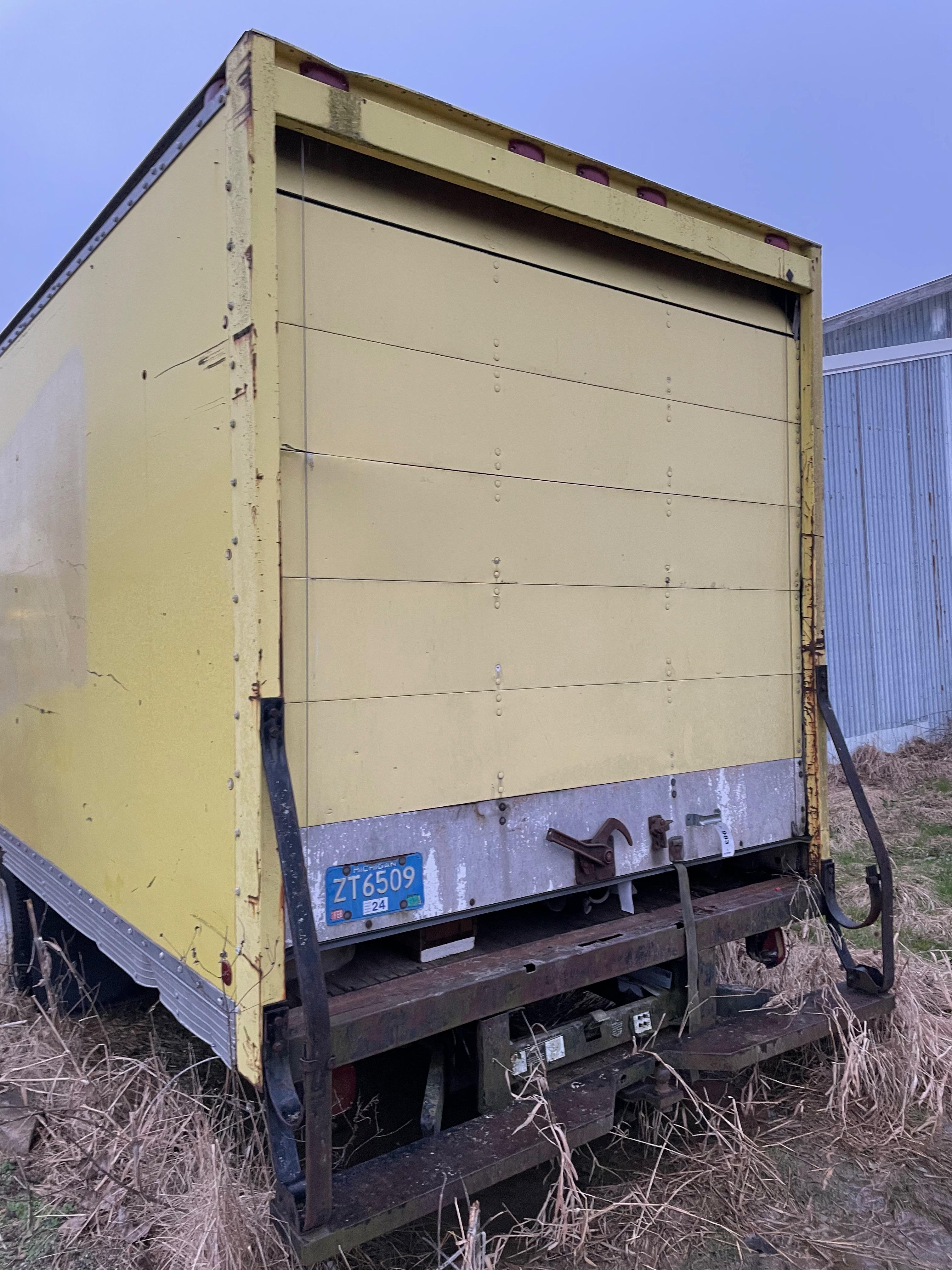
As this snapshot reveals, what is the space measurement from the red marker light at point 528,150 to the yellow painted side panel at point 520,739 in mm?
1615

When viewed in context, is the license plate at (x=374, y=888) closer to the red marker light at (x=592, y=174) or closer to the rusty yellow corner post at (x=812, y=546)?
the rusty yellow corner post at (x=812, y=546)

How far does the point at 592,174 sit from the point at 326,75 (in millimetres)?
943

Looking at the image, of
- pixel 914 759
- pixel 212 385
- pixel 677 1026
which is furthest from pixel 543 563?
pixel 914 759

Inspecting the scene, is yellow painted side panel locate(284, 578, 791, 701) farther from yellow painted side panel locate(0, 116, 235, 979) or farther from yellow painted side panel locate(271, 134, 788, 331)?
yellow painted side panel locate(271, 134, 788, 331)

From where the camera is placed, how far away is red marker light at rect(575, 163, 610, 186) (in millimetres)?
2836

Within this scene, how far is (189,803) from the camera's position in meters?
2.39

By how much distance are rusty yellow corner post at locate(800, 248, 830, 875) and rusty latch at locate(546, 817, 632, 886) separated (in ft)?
3.24

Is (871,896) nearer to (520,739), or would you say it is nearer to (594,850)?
(594,850)

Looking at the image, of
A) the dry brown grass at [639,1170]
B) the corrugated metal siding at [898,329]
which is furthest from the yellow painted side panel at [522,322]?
the corrugated metal siding at [898,329]

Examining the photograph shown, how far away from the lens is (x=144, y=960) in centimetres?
262

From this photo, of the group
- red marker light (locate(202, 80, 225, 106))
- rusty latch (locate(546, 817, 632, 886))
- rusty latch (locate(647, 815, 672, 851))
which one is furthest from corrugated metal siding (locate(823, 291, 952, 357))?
red marker light (locate(202, 80, 225, 106))

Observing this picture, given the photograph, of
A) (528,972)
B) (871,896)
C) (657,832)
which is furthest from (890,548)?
(528,972)

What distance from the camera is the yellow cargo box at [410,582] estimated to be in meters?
2.18

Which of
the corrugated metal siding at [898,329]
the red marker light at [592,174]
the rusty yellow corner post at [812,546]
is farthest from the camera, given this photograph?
the corrugated metal siding at [898,329]
